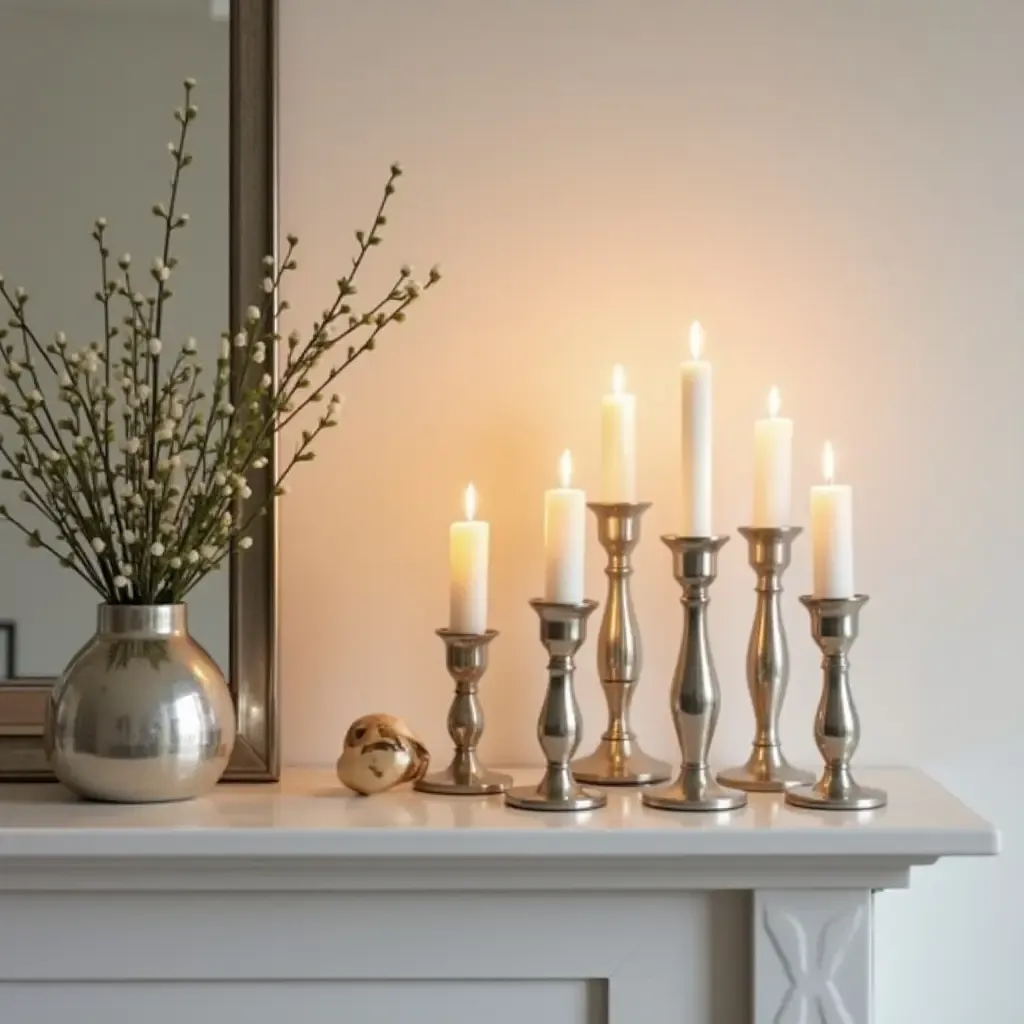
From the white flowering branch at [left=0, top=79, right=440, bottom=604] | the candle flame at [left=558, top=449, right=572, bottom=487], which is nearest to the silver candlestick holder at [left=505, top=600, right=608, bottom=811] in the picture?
the candle flame at [left=558, top=449, right=572, bottom=487]

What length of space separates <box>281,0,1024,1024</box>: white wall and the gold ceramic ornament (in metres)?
0.14

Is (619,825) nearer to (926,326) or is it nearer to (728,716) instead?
(728,716)

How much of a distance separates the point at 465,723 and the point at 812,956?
0.31 m

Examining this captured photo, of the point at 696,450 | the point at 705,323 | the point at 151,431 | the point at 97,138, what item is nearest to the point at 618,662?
the point at 696,450

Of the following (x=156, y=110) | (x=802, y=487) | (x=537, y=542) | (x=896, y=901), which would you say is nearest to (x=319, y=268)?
(x=156, y=110)

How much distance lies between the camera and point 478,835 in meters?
0.99

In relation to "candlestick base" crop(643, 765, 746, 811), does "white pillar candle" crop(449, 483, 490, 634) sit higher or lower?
higher

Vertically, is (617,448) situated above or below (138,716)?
above

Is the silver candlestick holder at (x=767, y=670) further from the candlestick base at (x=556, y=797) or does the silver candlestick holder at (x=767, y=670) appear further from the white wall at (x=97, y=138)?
the white wall at (x=97, y=138)

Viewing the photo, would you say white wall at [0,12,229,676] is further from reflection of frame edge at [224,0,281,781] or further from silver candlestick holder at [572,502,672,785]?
silver candlestick holder at [572,502,672,785]

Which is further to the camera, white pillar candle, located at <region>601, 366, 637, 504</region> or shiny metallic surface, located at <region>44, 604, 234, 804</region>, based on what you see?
white pillar candle, located at <region>601, 366, 637, 504</region>

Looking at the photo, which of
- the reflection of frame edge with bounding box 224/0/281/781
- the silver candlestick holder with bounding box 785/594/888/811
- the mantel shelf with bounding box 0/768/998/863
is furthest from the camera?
the reflection of frame edge with bounding box 224/0/281/781

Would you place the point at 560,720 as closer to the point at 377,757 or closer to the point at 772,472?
the point at 377,757

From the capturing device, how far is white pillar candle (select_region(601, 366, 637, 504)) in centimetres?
118
